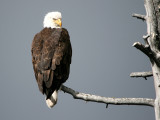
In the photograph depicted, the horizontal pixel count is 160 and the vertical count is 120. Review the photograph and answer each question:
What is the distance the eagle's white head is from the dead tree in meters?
2.29

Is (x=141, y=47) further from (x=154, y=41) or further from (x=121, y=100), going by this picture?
(x=121, y=100)

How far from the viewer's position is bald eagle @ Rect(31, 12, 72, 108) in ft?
14.1

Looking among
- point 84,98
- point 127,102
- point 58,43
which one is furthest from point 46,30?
point 127,102

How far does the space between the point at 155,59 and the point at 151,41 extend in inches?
12.4

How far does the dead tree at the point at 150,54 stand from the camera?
3.16 meters

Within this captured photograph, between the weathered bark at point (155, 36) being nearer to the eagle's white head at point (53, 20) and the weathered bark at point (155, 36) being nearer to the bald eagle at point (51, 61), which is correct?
the bald eagle at point (51, 61)

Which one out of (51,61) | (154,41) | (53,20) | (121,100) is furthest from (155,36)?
(53,20)

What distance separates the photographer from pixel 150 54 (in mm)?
3133

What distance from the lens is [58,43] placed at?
4.69 m

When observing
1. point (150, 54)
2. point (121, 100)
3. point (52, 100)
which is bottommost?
point (121, 100)

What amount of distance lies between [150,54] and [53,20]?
3.13m

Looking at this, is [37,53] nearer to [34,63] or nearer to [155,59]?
[34,63]

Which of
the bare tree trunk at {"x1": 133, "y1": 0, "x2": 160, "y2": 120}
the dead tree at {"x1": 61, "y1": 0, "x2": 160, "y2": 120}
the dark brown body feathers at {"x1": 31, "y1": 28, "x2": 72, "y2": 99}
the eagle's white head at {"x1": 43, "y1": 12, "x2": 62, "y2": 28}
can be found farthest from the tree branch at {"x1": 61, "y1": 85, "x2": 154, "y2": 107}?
the eagle's white head at {"x1": 43, "y1": 12, "x2": 62, "y2": 28}

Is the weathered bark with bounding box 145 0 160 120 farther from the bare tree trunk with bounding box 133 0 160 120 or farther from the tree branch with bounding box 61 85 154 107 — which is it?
the tree branch with bounding box 61 85 154 107
